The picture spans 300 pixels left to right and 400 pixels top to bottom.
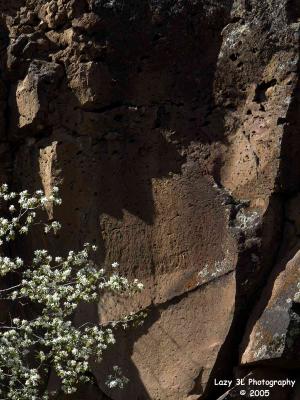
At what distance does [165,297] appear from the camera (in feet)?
16.9

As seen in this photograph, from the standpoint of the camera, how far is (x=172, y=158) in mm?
5297

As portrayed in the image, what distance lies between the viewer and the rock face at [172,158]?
503cm

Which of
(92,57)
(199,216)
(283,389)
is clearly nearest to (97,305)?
(199,216)

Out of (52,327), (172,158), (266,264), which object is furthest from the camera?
(172,158)

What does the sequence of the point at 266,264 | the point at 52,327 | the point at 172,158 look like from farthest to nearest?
1. the point at 172,158
2. the point at 266,264
3. the point at 52,327

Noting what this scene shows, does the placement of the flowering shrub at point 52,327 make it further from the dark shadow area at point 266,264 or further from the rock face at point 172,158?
the dark shadow area at point 266,264

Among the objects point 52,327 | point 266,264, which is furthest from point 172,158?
point 52,327

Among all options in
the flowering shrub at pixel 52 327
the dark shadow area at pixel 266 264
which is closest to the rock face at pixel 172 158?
the dark shadow area at pixel 266 264

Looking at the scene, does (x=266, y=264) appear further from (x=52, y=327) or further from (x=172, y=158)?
(x=52, y=327)

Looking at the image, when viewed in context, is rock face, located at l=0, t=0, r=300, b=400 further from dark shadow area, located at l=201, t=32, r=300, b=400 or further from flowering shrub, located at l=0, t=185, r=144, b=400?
flowering shrub, located at l=0, t=185, r=144, b=400

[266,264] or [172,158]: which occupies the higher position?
[172,158]

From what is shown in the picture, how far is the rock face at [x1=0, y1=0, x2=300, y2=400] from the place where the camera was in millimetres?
5027

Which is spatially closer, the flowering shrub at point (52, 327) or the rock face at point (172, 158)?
the flowering shrub at point (52, 327)

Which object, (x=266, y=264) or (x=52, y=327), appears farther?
(x=266, y=264)
